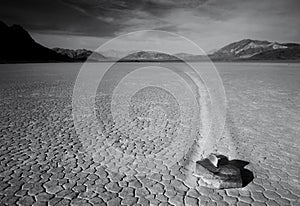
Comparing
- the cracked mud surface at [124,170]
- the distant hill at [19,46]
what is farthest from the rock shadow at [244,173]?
the distant hill at [19,46]

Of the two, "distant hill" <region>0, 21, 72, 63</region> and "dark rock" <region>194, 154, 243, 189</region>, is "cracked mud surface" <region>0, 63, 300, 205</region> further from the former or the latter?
"distant hill" <region>0, 21, 72, 63</region>

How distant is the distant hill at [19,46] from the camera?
123775 millimetres

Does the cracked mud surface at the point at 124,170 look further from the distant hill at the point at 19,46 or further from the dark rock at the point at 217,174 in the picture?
the distant hill at the point at 19,46

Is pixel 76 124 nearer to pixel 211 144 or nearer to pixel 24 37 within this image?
pixel 211 144

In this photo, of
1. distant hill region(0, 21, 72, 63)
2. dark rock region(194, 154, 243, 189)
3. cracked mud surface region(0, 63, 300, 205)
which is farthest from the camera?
distant hill region(0, 21, 72, 63)

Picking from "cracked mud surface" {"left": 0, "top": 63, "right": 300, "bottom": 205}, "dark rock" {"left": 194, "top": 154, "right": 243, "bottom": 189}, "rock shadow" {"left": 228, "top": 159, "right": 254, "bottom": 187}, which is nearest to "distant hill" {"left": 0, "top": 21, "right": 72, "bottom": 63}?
"cracked mud surface" {"left": 0, "top": 63, "right": 300, "bottom": 205}

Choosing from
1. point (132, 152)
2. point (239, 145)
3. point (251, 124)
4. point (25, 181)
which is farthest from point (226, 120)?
point (25, 181)

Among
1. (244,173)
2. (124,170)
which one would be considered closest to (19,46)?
(124,170)

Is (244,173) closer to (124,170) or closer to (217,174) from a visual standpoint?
(217,174)

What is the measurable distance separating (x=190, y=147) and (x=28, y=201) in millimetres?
3568

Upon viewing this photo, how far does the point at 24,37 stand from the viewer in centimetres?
15312

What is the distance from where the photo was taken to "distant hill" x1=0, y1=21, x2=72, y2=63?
12378 centimetres

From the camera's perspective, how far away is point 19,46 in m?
138

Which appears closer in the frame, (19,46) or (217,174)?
(217,174)
